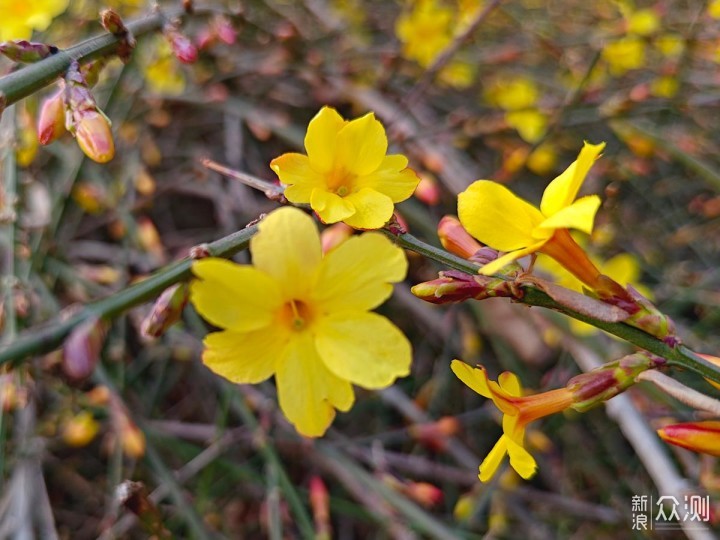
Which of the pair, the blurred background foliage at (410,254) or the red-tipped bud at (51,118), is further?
the blurred background foliage at (410,254)

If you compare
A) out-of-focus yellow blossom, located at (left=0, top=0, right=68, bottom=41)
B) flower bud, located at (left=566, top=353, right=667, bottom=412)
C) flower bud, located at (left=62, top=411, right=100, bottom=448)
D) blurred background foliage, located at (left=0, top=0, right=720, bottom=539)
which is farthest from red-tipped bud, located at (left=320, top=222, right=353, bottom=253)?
flower bud, located at (left=62, top=411, right=100, bottom=448)

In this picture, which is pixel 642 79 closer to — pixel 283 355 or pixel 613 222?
pixel 613 222

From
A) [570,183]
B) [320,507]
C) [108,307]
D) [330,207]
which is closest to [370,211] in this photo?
[330,207]

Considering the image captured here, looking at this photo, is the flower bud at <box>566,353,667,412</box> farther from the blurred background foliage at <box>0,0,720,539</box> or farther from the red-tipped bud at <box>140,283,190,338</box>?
the blurred background foliage at <box>0,0,720,539</box>

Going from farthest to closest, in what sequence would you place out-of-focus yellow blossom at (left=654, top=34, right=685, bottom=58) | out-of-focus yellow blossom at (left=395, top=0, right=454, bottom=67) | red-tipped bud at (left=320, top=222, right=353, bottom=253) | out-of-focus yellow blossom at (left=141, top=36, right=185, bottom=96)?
1. out-of-focus yellow blossom at (left=395, top=0, right=454, bottom=67)
2. out-of-focus yellow blossom at (left=654, top=34, right=685, bottom=58)
3. out-of-focus yellow blossom at (left=141, top=36, right=185, bottom=96)
4. red-tipped bud at (left=320, top=222, right=353, bottom=253)

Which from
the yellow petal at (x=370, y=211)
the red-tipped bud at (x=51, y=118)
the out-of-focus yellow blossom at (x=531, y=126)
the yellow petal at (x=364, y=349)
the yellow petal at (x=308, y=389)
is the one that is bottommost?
the out-of-focus yellow blossom at (x=531, y=126)

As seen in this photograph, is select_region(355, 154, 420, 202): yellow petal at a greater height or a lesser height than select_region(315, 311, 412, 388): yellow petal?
greater

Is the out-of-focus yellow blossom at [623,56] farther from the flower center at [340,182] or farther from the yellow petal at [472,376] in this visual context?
the yellow petal at [472,376]

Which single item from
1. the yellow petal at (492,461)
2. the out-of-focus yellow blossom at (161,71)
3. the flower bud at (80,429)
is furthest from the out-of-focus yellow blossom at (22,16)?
the yellow petal at (492,461)
